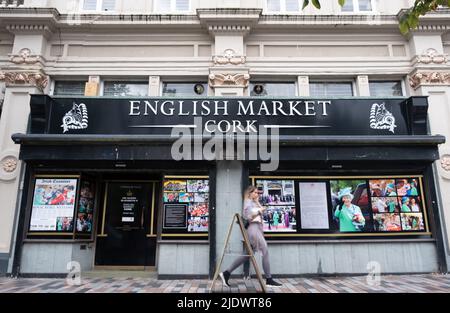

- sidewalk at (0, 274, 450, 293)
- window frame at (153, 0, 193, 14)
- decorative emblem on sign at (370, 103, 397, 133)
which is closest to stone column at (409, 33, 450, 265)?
decorative emblem on sign at (370, 103, 397, 133)

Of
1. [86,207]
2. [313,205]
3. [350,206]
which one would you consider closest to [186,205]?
[86,207]

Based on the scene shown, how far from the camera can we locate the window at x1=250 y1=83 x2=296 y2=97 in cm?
841

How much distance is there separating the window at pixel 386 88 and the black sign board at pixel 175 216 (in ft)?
19.5

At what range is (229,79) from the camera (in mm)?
8008

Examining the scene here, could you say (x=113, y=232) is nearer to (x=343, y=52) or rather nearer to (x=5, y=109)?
(x=5, y=109)

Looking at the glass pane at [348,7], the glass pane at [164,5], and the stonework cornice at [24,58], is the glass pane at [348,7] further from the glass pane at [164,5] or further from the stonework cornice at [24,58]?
the stonework cornice at [24,58]

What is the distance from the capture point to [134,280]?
6.63 metres

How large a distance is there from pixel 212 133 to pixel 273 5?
451cm

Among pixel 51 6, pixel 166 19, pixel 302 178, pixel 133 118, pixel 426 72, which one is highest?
pixel 51 6

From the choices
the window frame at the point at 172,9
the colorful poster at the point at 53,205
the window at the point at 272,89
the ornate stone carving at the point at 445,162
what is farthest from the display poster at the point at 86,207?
the ornate stone carving at the point at 445,162

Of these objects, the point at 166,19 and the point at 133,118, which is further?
the point at 166,19

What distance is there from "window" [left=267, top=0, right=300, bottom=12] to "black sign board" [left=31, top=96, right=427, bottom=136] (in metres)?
3.13

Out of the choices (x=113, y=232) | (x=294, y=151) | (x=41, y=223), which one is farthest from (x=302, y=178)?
(x=41, y=223)

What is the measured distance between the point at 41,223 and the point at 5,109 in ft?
10.3
